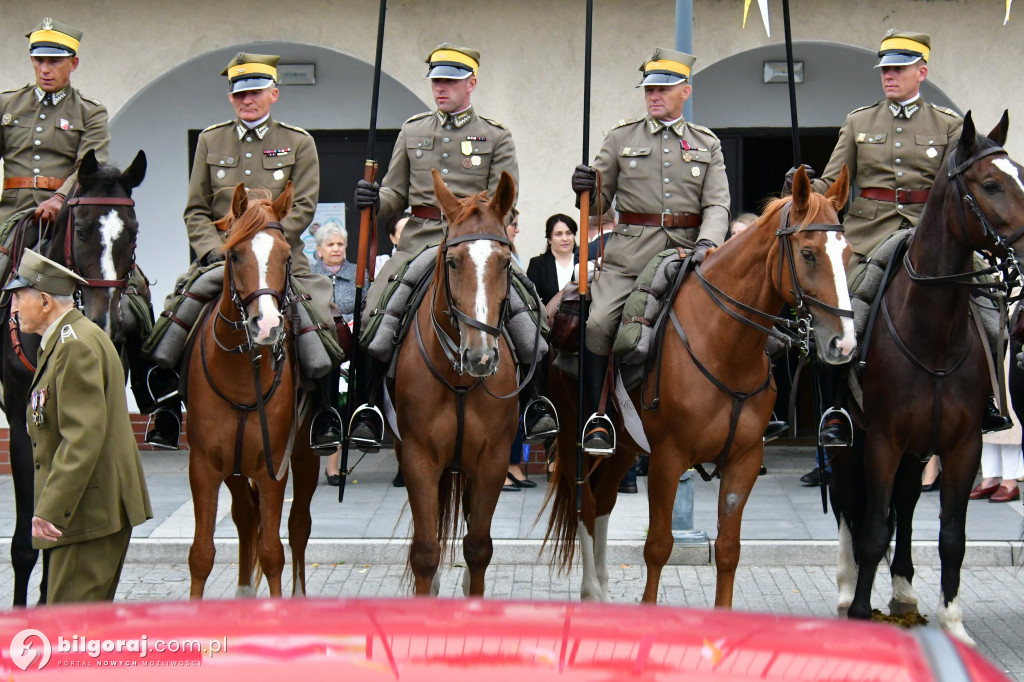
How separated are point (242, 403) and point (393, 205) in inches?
61.3

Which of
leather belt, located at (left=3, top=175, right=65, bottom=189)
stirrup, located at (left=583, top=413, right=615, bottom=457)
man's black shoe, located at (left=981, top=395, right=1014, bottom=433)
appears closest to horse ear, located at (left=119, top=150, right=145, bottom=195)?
leather belt, located at (left=3, top=175, right=65, bottom=189)

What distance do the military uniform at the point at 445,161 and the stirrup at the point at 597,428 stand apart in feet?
4.44

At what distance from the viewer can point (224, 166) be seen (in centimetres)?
718

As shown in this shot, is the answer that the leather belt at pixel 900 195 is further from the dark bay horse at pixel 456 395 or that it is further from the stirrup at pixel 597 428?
the dark bay horse at pixel 456 395

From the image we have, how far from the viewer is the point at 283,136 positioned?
7.25 m

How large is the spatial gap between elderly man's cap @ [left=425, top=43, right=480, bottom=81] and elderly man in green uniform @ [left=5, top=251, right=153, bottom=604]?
2541mm

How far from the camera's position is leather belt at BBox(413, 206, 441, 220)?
7.11 metres

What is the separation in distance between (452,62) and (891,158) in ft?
8.34

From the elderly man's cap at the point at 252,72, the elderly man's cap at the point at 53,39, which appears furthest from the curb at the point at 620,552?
the elderly man's cap at the point at 53,39

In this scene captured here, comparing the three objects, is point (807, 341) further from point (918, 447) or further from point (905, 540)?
point (905, 540)

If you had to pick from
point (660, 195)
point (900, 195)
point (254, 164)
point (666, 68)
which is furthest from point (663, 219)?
point (254, 164)

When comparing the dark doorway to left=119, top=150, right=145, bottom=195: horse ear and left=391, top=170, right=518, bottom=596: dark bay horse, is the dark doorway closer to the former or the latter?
left=119, top=150, right=145, bottom=195: horse ear

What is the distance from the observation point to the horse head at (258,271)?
19.0 feet

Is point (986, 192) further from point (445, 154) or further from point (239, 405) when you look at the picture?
point (239, 405)
